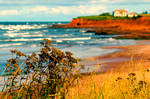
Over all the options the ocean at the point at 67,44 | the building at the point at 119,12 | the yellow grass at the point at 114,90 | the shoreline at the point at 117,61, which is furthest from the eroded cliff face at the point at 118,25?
the yellow grass at the point at 114,90

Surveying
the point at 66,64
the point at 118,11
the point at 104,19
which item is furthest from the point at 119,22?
the point at 66,64

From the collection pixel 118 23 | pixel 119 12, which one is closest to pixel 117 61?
pixel 118 23

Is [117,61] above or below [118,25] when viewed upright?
above

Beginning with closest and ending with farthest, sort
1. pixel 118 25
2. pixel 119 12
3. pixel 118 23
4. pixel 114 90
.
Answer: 1. pixel 114 90
2. pixel 118 25
3. pixel 118 23
4. pixel 119 12

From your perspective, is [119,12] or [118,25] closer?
[118,25]

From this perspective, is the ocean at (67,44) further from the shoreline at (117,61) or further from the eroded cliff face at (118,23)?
the eroded cliff face at (118,23)

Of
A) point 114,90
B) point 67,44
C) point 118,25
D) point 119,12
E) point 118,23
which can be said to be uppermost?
point 114,90

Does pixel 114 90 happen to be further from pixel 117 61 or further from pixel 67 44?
pixel 67 44

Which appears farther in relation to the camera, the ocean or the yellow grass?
the ocean

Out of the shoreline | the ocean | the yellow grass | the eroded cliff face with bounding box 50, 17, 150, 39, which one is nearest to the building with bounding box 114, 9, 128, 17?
the eroded cliff face with bounding box 50, 17, 150, 39

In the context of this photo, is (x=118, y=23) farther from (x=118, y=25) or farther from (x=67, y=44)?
(x=67, y=44)

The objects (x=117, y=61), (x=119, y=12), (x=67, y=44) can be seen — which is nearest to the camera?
(x=117, y=61)

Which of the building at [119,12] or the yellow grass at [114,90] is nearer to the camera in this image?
the yellow grass at [114,90]

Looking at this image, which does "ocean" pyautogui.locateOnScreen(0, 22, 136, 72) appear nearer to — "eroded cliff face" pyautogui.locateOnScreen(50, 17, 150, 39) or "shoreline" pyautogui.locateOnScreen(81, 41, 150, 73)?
"shoreline" pyautogui.locateOnScreen(81, 41, 150, 73)
